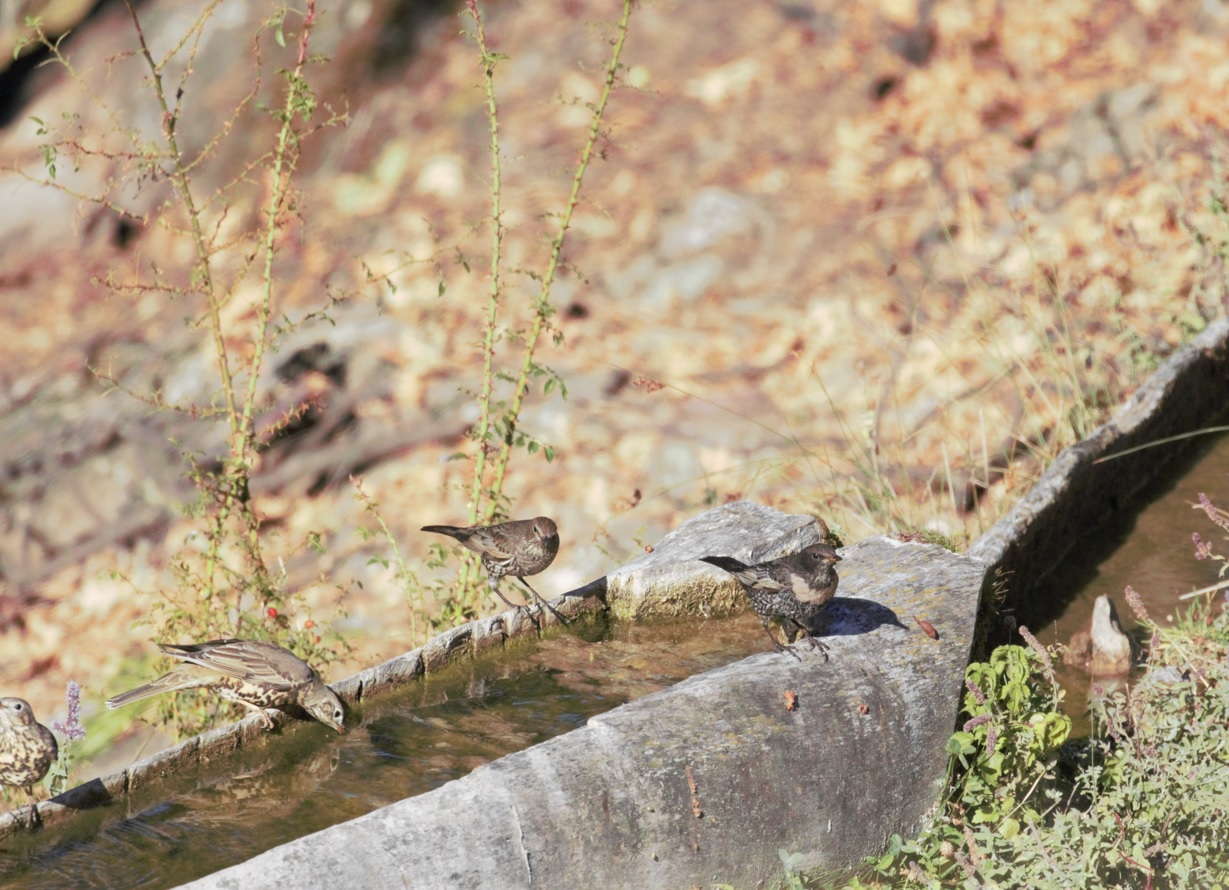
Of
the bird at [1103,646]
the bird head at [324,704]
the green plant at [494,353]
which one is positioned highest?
the green plant at [494,353]

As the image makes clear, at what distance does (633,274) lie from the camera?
479 inches

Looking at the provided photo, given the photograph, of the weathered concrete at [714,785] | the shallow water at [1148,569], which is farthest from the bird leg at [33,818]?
the shallow water at [1148,569]

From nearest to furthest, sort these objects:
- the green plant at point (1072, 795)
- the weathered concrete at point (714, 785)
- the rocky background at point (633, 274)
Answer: the weathered concrete at point (714, 785) < the green plant at point (1072, 795) < the rocky background at point (633, 274)

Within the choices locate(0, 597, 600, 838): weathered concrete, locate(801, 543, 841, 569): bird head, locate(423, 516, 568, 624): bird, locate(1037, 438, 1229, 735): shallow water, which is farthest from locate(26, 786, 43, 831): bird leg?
locate(1037, 438, 1229, 735): shallow water

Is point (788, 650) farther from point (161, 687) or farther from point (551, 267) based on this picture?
point (551, 267)

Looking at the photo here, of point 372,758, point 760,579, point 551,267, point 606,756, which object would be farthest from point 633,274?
point 606,756

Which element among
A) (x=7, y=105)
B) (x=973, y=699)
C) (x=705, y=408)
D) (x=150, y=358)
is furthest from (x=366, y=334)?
(x=973, y=699)

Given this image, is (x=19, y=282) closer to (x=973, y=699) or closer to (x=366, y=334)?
(x=366, y=334)

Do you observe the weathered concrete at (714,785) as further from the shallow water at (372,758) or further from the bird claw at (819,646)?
the shallow water at (372,758)

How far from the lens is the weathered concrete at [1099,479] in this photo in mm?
5609

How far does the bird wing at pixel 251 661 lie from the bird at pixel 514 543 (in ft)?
3.08

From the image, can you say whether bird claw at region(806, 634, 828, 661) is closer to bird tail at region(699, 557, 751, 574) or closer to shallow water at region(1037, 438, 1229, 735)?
bird tail at region(699, 557, 751, 574)

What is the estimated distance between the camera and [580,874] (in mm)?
3531

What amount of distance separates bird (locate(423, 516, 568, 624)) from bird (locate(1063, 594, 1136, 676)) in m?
2.15
